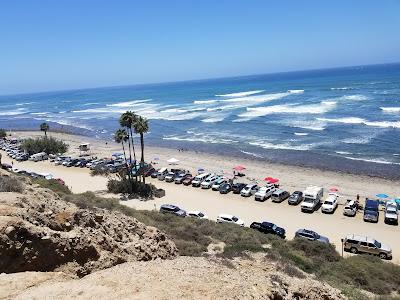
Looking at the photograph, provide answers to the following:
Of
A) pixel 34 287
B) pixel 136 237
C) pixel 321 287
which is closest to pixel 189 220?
pixel 136 237

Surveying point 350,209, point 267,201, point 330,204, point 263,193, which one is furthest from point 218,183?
point 350,209

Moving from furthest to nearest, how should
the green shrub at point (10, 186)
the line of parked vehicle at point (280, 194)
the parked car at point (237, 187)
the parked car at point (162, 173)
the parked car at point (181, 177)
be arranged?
1. the parked car at point (162, 173)
2. the parked car at point (181, 177)
3. the parked car at point (237, 187)
4. the line of parked vehicle at point (280, 194)
5. the green shrub at point (10, 186)

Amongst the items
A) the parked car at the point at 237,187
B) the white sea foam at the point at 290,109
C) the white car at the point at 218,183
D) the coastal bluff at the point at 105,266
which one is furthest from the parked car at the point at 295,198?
the white sea foam at the point at 290,109

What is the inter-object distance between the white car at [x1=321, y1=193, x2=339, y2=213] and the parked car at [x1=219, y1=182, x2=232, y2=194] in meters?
8.88

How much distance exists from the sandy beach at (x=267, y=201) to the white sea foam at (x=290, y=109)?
2993 cm

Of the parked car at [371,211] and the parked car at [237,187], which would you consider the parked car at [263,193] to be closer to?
the parked car at [237,187]

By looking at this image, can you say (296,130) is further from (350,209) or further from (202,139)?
(350,209)

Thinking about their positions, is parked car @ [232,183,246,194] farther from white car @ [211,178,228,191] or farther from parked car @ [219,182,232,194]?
white car @ [211,178,228,191]

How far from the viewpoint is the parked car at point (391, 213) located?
2883cm

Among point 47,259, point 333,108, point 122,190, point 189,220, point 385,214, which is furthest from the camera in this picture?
point 333,108

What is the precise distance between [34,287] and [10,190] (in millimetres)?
7699

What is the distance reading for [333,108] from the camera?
8038cm

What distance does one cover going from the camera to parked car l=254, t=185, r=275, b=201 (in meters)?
35.1

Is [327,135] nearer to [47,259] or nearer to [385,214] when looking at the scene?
[385,214]
